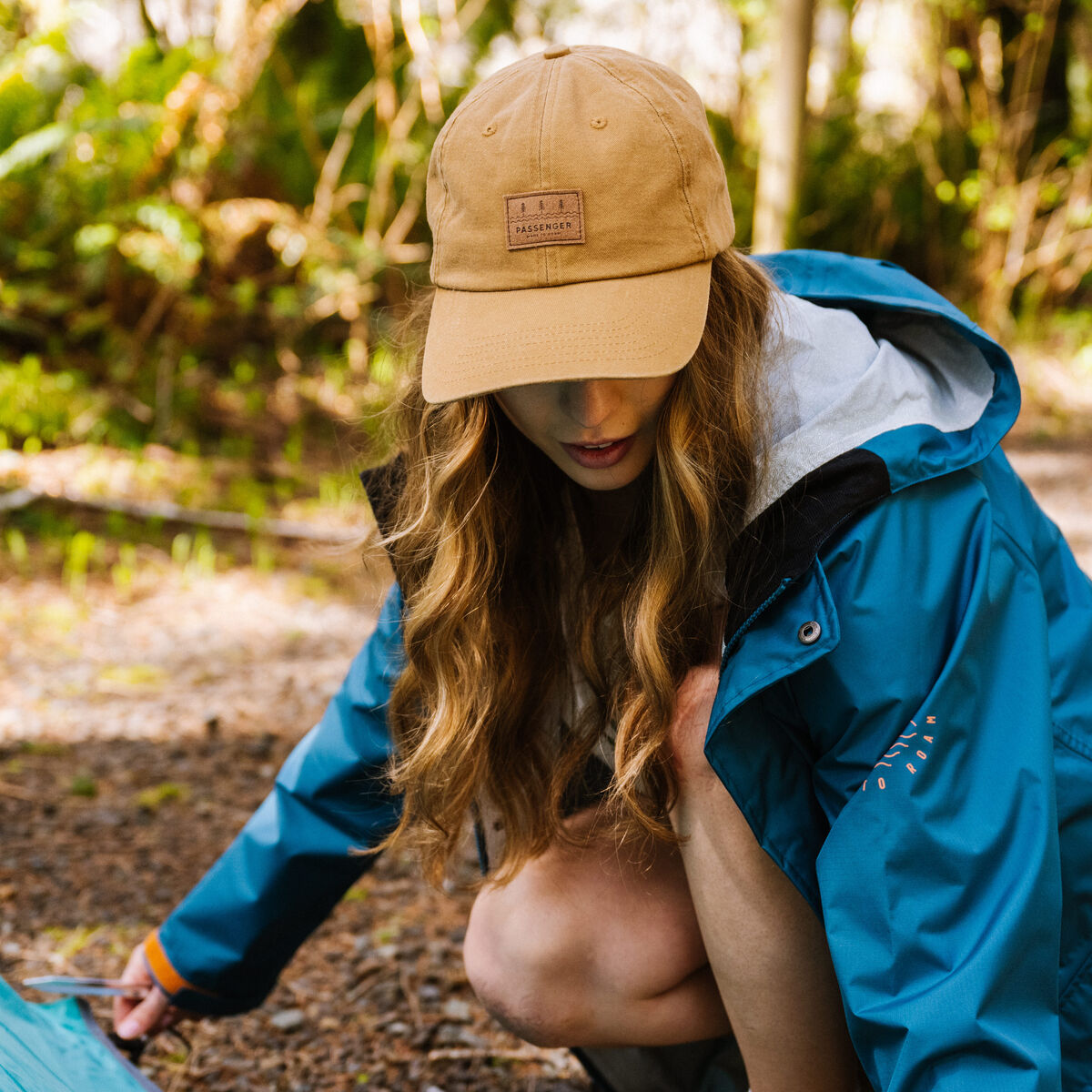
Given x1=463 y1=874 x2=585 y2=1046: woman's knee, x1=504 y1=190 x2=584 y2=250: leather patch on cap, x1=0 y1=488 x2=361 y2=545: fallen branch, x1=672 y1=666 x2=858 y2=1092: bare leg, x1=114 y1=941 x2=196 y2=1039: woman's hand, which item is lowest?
x1=0 y1=488 x2=361 y2=545: fallen branch

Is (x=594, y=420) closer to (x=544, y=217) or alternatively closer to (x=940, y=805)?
(x=544, y=217)

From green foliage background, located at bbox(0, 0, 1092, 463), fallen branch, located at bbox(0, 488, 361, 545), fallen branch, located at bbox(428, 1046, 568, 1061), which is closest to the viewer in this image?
fallen branch, located at bbox(428, 1046, 568, 1061)

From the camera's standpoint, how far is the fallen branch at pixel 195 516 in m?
4.07

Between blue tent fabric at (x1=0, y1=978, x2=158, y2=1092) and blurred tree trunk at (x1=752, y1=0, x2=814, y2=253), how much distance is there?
12.6ft

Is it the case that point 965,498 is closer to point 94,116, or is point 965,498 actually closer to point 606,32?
point 94,116

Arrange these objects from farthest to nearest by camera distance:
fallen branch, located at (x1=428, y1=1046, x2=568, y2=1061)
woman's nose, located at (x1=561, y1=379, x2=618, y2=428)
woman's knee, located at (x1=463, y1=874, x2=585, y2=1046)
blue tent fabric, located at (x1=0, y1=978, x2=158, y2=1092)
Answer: fallen branch, located at (x1=428, y1=1046, x2=568, y2=1061) < woman's knee, located at (x1=463, y1=874, x2=585, y2=1046) < blue tent fabric, located at (x1=0, y1=978, x2=158, y2=1092) < woman's nose, located at (x1=561, y1=379, x2=618, y2=428)

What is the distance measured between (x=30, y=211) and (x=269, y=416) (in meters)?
1.26

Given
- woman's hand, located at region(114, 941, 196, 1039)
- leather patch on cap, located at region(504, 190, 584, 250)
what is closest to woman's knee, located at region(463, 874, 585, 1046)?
woman's hand, located at region(114, 941, 196, 1039)

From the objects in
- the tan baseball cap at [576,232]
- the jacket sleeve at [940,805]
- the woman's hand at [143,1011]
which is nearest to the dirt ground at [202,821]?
the woman's hand at [143,1011]

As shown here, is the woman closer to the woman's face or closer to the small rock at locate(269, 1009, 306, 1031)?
the woman's face

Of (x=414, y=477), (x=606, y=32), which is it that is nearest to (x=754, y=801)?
(x=414, y=477)

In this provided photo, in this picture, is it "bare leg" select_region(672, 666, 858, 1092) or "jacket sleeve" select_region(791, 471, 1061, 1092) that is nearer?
"jacket sleeve" select_region(791, 471, 1061, 1092)

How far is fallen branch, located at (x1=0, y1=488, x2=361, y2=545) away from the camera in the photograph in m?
4.07

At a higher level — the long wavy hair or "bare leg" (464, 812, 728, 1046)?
the long wavy hair
